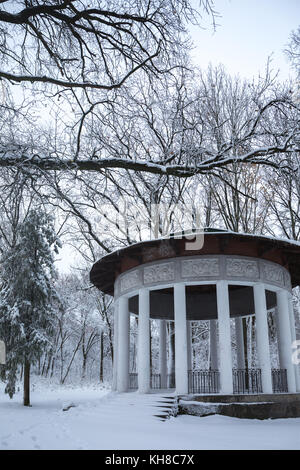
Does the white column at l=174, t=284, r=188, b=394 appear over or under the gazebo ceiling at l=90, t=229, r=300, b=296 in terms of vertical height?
under

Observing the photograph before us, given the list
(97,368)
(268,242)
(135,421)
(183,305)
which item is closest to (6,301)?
(183,305)

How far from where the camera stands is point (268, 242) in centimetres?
1214

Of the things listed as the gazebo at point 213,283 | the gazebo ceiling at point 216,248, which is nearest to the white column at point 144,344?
the gazebo at point 213,283

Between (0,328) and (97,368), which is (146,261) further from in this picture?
(97,368)

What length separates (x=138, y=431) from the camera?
7930mm

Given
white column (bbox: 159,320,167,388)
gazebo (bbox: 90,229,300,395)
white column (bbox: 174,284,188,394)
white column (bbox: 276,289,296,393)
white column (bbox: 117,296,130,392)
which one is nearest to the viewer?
white column (bbox: 174,284,188,394)

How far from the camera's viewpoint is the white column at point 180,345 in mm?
11289

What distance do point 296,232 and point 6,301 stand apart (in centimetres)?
1552

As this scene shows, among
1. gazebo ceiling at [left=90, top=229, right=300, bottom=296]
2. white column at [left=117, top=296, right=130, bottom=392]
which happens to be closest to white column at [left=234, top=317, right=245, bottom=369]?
gazebo ceiling at [left=90, top=229, right=300, bottom=296]

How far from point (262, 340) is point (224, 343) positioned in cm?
133

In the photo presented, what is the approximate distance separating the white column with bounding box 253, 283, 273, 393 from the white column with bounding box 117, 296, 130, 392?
4514mm

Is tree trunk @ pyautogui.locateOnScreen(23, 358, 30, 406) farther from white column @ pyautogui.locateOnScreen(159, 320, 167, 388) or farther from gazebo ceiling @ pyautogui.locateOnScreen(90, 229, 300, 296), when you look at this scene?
gazebo ceiling @ pyautogui.locateOnScreen(90, 229, 300, 296)

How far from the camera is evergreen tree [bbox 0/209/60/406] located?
52.3 ft

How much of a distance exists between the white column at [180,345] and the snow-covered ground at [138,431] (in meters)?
0.85
